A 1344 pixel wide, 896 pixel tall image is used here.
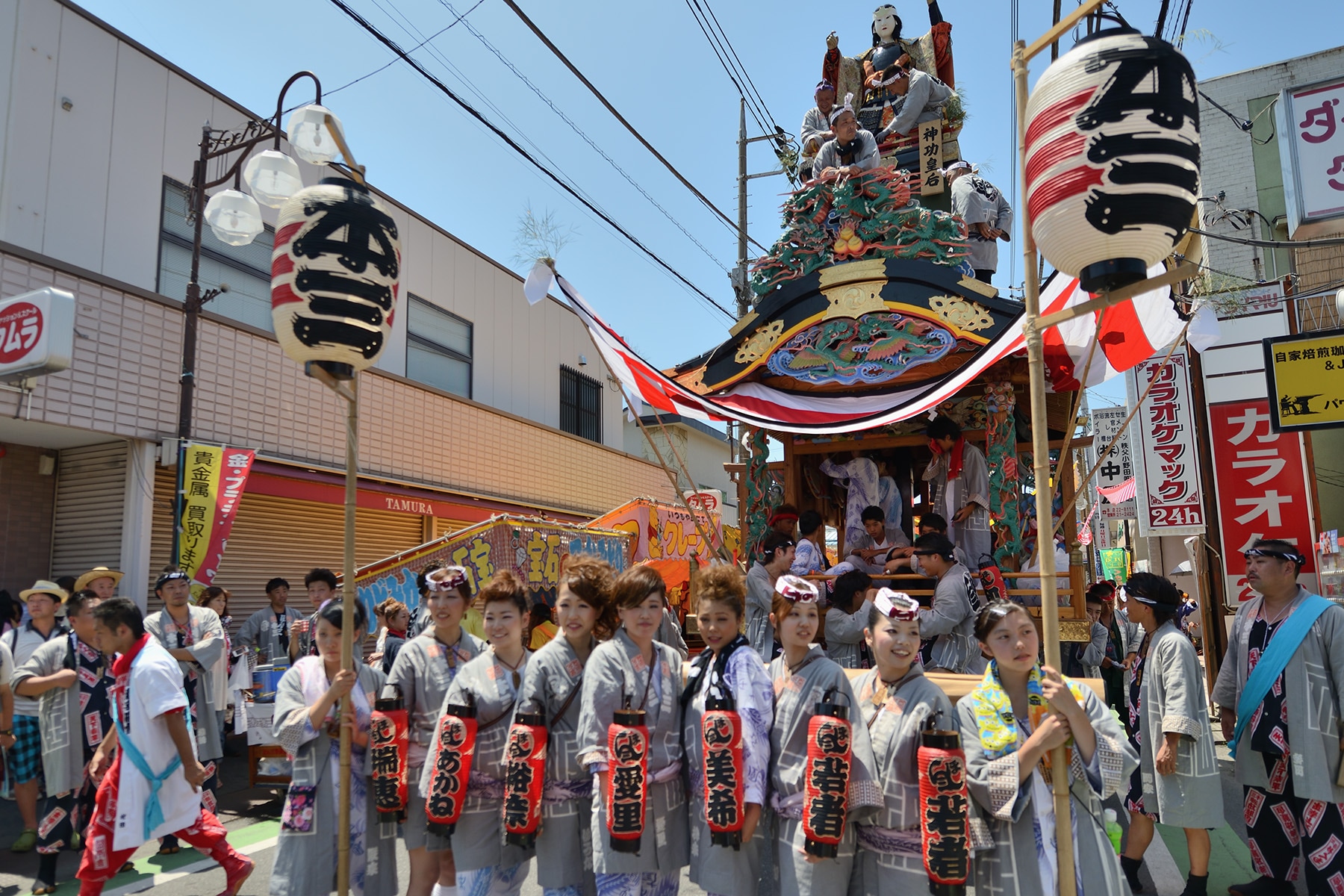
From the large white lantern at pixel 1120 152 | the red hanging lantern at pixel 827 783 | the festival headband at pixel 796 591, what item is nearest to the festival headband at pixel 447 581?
the festival headband at pixel 796 591

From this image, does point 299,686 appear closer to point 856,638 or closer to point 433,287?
point 856,638

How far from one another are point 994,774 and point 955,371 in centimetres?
358

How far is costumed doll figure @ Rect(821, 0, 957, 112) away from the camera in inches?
374

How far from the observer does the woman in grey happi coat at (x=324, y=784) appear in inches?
149

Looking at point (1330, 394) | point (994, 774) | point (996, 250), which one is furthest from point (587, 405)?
point (994, 774)

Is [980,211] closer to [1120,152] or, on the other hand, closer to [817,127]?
[817,127]

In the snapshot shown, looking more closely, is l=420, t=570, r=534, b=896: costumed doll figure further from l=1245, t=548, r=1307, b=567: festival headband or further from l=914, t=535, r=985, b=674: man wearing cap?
l=1245, t=548, r=1307, b=567: festival headband

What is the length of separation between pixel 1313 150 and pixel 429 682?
8.29 metres

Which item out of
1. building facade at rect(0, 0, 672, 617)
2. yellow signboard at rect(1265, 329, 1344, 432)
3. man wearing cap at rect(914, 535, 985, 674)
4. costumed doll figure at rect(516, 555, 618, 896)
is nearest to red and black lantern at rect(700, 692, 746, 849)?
costumed doll figure at rect(516, 555, 618, 896)

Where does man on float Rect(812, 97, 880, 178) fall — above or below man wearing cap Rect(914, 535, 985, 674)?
above

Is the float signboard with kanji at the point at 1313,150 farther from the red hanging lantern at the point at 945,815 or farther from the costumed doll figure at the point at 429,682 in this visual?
the costumed doll figure at the point at 429,682

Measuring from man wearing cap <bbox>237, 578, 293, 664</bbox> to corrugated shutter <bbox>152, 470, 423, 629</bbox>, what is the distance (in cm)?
162

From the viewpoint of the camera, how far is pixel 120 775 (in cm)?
429

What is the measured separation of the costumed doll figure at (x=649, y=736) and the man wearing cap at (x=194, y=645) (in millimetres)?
4361
